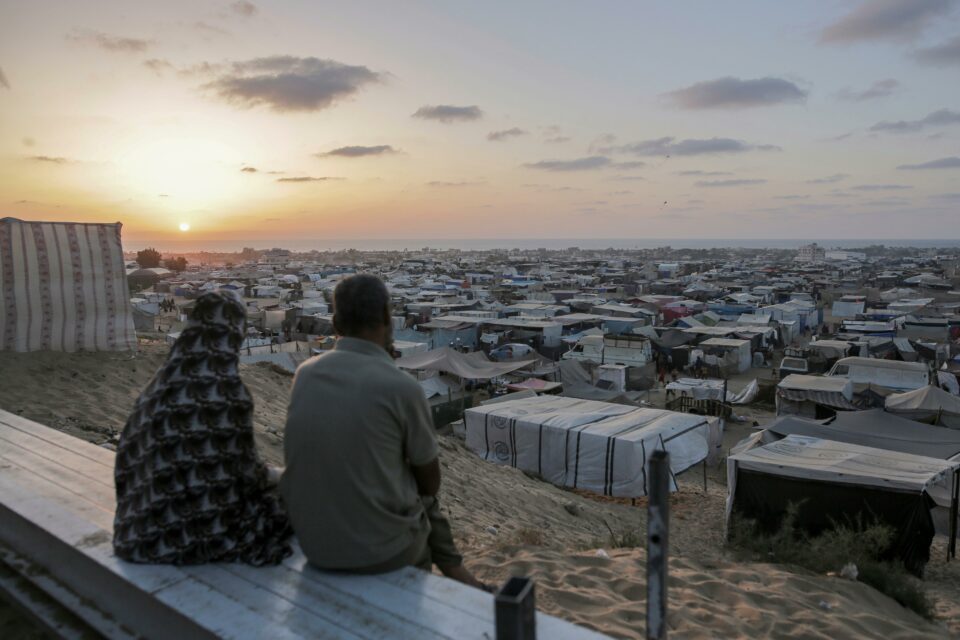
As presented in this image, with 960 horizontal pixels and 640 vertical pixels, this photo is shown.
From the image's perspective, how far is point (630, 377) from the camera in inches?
754

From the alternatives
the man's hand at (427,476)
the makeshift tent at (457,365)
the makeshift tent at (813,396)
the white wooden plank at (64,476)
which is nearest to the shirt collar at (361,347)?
the man's hand at (427,476)

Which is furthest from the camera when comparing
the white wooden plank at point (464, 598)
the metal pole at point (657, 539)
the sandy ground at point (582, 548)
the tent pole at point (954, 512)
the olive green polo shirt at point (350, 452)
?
the tent pole at point (954, 512)

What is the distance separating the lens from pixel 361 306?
84.3 inches

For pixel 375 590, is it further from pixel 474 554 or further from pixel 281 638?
pixel 474 554

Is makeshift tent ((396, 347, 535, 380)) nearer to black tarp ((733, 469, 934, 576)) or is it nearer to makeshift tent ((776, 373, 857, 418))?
makeshift tent ((776, 373, 857, 418))

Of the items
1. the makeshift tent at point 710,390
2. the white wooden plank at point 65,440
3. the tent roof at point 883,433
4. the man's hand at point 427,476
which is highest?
the man's hand at point 427,476

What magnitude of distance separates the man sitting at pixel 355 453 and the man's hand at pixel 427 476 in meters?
0.02

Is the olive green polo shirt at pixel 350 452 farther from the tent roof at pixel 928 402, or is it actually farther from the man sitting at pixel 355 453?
the tent roof at pixel 928 402

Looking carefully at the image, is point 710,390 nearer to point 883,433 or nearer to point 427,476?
point 883,433

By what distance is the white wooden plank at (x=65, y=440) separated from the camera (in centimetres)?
326

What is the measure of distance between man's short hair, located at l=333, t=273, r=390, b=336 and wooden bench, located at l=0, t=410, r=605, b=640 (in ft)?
2.73

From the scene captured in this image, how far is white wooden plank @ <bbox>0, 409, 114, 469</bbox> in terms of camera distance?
3262mm

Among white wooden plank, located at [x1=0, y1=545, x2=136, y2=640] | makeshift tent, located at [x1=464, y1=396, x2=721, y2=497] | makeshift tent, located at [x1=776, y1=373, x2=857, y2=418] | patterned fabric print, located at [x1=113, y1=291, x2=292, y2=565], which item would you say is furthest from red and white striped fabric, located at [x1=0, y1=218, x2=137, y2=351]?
makeshift tent, located at [x1=776, y1=373, x2=857, y2=418]

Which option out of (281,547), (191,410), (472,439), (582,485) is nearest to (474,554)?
(281,547)
